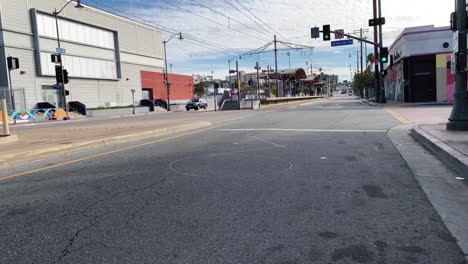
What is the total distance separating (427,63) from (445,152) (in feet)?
103

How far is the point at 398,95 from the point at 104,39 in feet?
127

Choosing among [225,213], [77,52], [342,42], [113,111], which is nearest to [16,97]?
[113,111]

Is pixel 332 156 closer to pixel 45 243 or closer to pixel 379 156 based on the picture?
pixel 379 156

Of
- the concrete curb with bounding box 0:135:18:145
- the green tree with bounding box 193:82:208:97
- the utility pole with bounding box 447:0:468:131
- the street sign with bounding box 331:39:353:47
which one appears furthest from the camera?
the green tree with bounding box 193:82:208:97

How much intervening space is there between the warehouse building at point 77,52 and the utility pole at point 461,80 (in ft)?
125

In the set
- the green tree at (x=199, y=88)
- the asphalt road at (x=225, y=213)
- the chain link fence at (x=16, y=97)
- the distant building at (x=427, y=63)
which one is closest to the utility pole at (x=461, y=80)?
the asphalt road at (x=225, y=213)

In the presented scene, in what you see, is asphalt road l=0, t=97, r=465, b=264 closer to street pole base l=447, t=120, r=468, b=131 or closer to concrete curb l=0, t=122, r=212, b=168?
concrete curb l=0, t=122, r=212, b=168

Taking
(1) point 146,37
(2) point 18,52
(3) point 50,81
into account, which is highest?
(1) point 146,37

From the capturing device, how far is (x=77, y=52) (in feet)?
168

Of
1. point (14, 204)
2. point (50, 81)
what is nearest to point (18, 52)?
point (50, 81)

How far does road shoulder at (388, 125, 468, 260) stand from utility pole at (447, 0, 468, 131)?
2095mm

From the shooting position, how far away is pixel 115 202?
5645 mm

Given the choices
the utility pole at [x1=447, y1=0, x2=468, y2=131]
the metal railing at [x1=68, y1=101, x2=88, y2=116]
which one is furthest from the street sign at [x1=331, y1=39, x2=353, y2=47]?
the metal railing at [x1=68, y1=101, x2=88, y2=116]

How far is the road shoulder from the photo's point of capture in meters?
4.48
